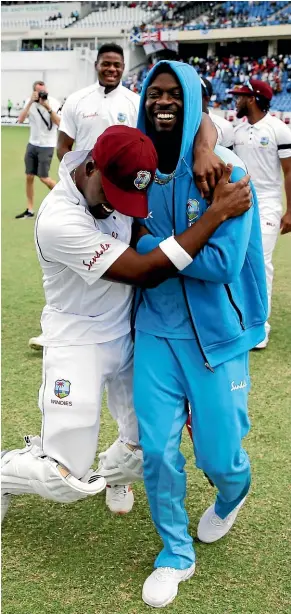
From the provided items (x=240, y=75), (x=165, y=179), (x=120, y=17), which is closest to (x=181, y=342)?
(x=165, y=179)

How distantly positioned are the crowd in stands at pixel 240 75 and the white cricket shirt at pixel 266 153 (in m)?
29.8

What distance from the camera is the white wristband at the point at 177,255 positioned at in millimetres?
2613

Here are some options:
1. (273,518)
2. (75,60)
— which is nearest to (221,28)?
(75,60)

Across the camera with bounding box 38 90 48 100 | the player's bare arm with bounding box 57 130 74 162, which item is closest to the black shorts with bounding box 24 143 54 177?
the camera with bounding box 38 90 48 100

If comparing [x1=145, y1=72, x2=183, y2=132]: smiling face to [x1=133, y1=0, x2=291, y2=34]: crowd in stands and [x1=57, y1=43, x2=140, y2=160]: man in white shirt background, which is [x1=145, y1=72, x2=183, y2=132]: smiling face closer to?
[x1=57, y1=43, x2=140, y2=160]: man in white shirt background

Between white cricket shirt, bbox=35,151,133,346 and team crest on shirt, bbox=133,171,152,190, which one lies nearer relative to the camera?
team crest on shirt, bbox=133,171,152,190

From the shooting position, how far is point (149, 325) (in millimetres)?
2947

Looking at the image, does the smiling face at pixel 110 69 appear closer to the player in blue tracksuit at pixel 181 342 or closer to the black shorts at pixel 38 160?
the player in blue tracksuit at pixel 181 342

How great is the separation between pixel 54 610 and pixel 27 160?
9.90 metres

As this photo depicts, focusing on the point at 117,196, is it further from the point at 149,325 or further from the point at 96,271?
the point at 149,325

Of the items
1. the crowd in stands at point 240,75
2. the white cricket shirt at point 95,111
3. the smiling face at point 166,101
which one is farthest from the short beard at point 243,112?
the crowd in stands at point 240,75

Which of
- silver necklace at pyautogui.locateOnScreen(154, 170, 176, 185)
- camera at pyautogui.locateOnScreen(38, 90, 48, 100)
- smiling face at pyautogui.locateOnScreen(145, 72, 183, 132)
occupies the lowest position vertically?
camera at pyautogui.locateOnScreen(38, 90, 48, 100)

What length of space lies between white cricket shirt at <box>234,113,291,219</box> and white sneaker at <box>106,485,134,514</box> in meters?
3.39

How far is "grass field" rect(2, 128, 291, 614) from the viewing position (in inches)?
113
